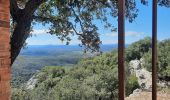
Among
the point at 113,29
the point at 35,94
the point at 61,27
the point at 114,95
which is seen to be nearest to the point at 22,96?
the point at 35,94

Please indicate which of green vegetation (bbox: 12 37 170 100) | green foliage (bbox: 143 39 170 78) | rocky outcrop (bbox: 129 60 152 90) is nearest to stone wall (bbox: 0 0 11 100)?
green vegetation (bbox: 12 37 170 100)

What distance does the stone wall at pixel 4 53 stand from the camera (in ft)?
12.3

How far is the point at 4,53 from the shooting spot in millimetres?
3793

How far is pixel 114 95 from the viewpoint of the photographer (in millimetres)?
19047

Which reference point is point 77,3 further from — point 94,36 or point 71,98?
point 71,98

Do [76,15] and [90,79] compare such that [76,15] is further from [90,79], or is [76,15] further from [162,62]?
[162,62]

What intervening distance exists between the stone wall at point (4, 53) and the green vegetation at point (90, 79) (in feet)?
32.4

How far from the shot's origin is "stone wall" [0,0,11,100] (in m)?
3.75

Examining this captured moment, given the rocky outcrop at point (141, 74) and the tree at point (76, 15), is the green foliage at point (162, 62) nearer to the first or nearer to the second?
the rocky outcrop at point (141, 74)

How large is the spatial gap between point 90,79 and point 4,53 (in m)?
16.3

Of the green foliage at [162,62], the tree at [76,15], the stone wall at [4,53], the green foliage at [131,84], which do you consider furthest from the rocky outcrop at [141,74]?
the stone wall at [4,53]

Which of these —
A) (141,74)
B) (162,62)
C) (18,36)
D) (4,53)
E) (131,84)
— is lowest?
(131,84)

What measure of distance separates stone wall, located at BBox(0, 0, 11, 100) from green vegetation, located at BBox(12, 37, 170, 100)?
32.4 feet

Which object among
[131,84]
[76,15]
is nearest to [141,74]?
[131,84]
